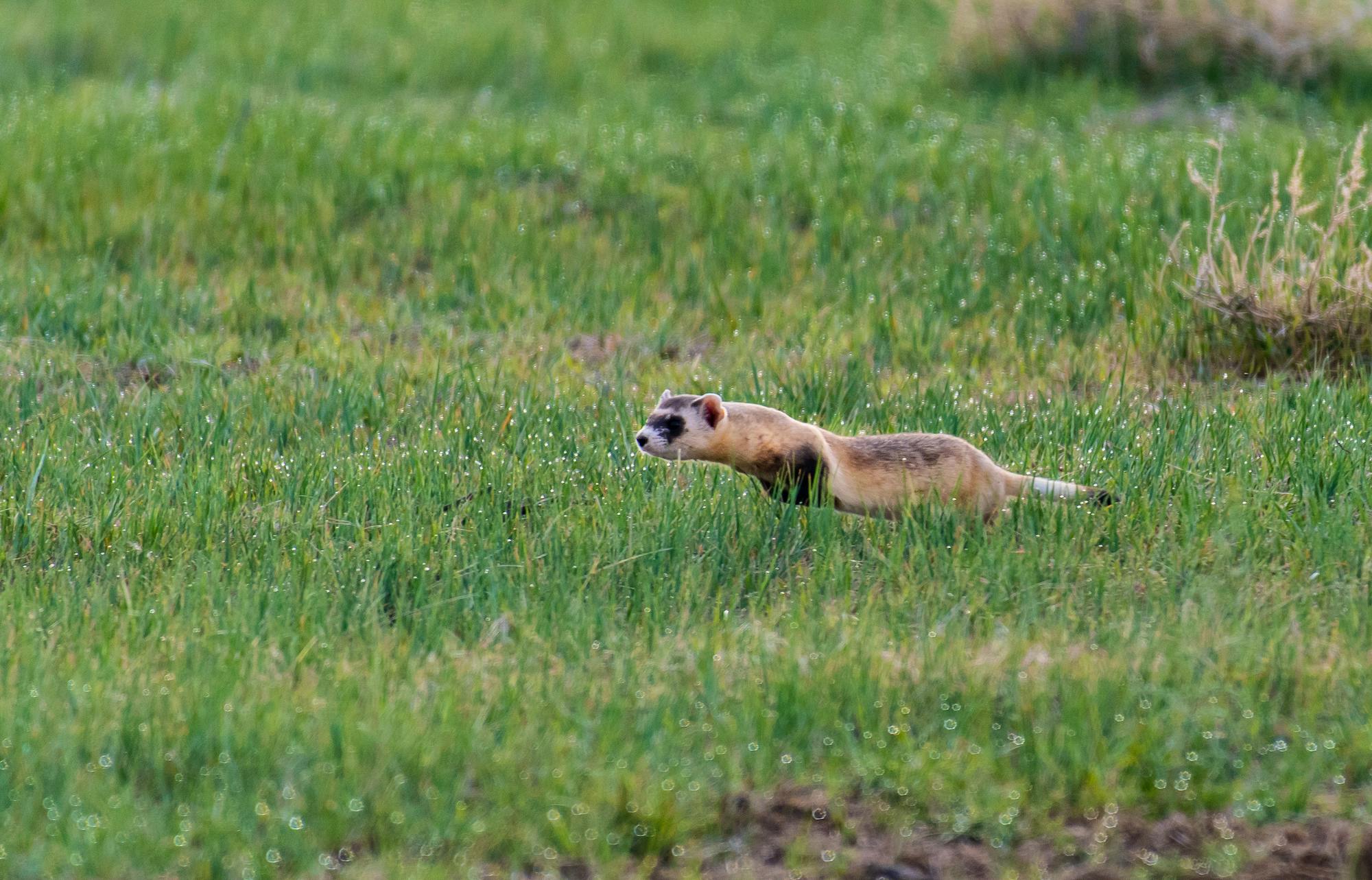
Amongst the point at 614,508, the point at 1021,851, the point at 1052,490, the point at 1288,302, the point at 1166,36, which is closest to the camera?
the point at 1021,851

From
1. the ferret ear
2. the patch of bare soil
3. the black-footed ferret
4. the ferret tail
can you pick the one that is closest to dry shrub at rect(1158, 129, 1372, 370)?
the ferret tail

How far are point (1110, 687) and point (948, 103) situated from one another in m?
10.1

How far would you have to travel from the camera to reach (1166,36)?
46.4 ft

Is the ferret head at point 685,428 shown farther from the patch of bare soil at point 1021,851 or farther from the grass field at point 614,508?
the patch of bare soil at point 1021,851

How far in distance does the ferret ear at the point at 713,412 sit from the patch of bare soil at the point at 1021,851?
1833mm

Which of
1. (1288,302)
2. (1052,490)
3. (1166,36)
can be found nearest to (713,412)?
(1052,490)

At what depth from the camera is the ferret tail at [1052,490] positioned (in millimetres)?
5387

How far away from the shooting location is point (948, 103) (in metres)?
13.5

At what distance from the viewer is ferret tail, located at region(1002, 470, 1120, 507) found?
5.39 meters

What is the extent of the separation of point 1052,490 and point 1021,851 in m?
1.93

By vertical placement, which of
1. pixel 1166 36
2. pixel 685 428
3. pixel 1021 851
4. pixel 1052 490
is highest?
pixel 1166 36

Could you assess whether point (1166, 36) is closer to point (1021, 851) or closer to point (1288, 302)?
point (1288, 302)

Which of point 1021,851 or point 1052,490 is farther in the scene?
point 1052,490

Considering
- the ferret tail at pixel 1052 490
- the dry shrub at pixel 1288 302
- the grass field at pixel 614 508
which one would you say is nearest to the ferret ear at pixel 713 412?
the grass field at pixel 614 508
